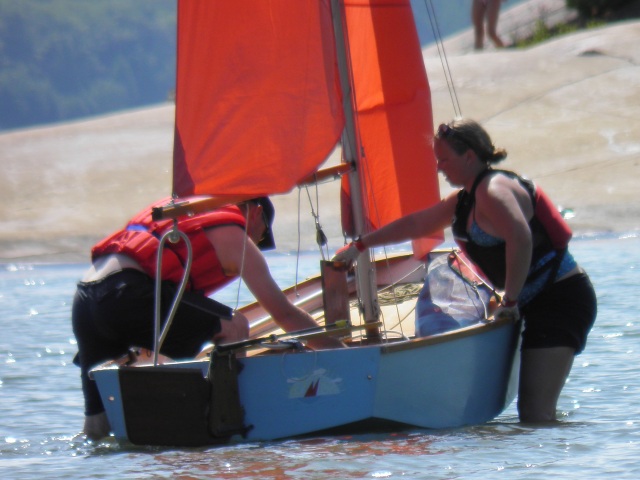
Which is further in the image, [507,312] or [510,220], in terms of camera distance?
[507,312]

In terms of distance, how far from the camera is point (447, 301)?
5324 mm

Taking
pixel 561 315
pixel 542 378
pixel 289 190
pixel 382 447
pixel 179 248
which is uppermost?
pixel 289 190

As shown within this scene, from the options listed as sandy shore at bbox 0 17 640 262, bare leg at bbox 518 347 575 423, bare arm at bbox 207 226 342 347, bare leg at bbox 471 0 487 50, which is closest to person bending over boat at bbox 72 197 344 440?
bare arm at bbox 207 226 342 347

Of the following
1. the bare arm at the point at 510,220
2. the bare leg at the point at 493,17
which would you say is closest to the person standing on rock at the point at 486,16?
the bare leg at the point at 493,17

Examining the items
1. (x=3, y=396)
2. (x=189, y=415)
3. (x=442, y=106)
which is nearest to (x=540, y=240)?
(x=189, y=415)

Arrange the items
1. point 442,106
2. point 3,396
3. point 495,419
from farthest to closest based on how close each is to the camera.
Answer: point 442,106
point 3,396
point 495,419

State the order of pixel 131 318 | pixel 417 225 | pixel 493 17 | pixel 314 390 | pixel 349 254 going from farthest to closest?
pixel 493 17 < pixel 417 225 < pixel 349 254 < pixel 131 318 < pixel 314 390

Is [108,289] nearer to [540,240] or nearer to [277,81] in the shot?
[277,81]

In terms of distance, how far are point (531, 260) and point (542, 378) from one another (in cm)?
45

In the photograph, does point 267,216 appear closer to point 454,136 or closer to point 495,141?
point 454,136

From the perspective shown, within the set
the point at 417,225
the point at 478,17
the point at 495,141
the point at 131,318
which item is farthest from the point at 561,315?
the point at 478,17

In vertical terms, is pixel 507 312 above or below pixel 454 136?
below

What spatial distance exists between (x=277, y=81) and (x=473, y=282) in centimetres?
120

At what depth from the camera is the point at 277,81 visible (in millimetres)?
5105
